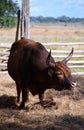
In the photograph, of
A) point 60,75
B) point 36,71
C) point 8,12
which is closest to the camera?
point 60,75

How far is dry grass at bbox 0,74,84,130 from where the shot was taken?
8828 millimetres

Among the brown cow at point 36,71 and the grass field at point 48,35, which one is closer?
the brown cow at point 36,71

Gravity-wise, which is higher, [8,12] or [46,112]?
[46,112]

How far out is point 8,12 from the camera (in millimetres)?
35844

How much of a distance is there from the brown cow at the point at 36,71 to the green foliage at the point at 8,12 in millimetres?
23271

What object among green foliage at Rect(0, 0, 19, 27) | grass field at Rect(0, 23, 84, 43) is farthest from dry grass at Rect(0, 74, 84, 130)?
grass field at Rect(0, 23, 84, 43)

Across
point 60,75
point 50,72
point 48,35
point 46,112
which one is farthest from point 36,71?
point 48,35

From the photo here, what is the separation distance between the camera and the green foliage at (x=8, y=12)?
3428 centimetres

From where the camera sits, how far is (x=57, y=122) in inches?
358

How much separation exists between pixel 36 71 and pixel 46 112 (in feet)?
3.36

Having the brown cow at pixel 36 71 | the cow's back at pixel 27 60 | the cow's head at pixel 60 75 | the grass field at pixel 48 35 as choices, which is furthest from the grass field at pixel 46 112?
the grass field at pixel 48 35

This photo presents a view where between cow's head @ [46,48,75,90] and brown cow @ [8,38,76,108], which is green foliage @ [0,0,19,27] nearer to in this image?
brown cow @ [8,38,76,108]

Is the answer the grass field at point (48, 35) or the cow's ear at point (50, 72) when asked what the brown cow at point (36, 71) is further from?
the grass field at point (48, 35)

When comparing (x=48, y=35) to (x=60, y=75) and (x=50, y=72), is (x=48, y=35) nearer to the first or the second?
(x=50, y=72)
